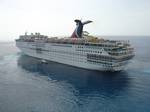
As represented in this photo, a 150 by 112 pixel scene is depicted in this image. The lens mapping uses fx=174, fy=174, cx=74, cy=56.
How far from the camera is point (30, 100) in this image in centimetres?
4578

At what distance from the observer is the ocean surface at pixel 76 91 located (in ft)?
137

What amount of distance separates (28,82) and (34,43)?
54.3 m

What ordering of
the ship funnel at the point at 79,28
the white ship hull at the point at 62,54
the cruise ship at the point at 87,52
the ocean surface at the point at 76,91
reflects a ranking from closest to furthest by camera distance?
1. the ocean surface at the point at 76,91
2. the cruise ship at the point at 87,52
3. the white ship hull at the point at 62,54
4. the ship funnel at the point at 79,28

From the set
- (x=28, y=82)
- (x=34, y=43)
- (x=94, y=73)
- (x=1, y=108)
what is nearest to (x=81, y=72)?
(x=94, y=73)

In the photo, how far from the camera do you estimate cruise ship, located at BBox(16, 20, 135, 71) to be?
66.7 metres

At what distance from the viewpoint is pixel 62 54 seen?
8944 cm

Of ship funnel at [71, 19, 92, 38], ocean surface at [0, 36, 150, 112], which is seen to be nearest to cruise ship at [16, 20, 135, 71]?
ship funnel at [71, 19, 92, 38]

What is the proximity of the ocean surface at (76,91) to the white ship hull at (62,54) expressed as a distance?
2810 mm

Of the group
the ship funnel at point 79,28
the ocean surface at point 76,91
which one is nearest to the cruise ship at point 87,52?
the ship funnel at point 79,28

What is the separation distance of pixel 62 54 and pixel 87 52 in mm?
18936

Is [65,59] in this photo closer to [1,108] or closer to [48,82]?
[48,82]

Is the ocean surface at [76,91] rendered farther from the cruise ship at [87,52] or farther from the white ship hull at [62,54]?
the cruise ship at [87,52]

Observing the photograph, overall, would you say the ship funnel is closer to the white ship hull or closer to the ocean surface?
the white ship hull

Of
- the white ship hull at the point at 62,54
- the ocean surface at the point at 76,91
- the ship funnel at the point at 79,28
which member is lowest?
the ocean surface at the point at 76,91
